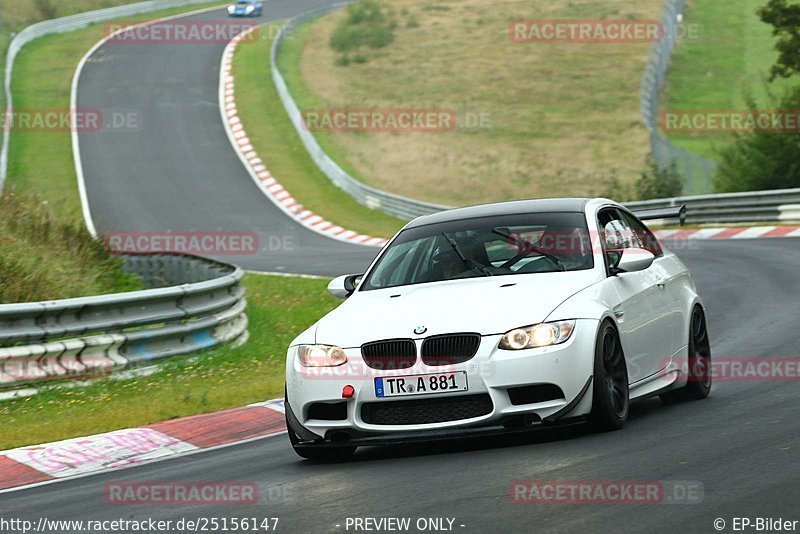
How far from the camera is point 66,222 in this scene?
18.2 metres

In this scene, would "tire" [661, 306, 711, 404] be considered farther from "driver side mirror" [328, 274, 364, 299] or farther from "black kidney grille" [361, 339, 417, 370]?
"black kidney grille" [361, 339, 417, 370]

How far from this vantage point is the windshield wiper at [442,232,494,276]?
8727 mm

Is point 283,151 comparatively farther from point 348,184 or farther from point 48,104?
point 48,104

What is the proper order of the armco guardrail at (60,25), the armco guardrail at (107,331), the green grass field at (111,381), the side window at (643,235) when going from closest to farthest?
the side window at (643,235)
the green grass field at (111,381)
the armco guardrail at (107,331)
the armco guardrail at (60,25)

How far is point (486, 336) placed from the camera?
762cm

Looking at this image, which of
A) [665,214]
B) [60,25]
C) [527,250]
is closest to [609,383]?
[527,250]

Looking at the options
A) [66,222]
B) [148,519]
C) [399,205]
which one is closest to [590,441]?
[148,519]

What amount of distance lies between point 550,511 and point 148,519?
2.09 metres

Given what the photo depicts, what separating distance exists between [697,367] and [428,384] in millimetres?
2939

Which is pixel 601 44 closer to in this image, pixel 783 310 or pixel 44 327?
pixel 783 310

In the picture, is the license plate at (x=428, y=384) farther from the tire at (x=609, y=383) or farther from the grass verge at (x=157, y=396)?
the grass verge at (x=157, y=396)

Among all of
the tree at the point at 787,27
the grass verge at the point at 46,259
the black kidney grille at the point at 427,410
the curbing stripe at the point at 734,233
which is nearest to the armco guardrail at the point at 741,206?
the curbing stripe at the point at 734,233

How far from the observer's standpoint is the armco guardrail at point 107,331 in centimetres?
1195

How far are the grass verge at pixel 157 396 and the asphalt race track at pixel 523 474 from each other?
1.74 meters
